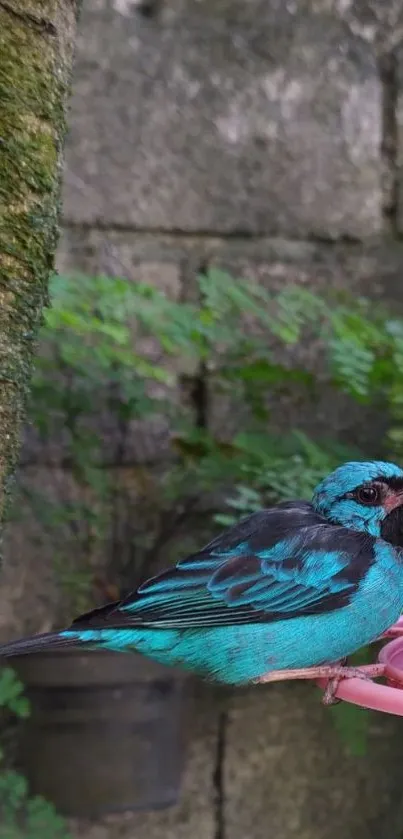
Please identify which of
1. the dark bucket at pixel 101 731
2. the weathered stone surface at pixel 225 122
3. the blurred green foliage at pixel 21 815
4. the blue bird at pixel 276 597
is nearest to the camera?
the blue bird at pixel 276 597

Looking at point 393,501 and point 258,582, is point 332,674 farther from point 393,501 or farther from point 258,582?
point 393,501

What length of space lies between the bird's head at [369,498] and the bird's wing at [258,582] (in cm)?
4

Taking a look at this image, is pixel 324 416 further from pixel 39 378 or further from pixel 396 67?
pixel 396 67

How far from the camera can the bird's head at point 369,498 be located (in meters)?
1.33

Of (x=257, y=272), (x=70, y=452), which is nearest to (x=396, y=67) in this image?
(x=257, y=272)

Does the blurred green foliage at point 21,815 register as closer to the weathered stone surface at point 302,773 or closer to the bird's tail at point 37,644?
the bird's tail at point 37,644

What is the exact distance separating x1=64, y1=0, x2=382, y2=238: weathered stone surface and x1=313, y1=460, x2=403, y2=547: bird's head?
0.98 metres

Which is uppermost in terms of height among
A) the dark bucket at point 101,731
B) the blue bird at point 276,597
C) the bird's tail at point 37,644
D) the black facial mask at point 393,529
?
the black facial mask at point 393,529

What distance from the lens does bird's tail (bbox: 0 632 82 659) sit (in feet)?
3.63

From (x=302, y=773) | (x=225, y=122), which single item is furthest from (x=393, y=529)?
(x=225, y=122)

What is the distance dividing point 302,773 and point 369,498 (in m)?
1.11

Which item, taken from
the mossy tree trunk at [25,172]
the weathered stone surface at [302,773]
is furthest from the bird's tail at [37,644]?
the weathered stone surface at [302,773]

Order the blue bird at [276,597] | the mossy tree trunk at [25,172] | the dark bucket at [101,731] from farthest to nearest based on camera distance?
the dark bucket at [101,731]
the blue bird at [276,597]
the mossy tree trunk at [25,172]

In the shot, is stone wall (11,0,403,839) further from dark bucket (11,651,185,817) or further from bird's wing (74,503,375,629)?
bird's wing (74,503,375,629)
